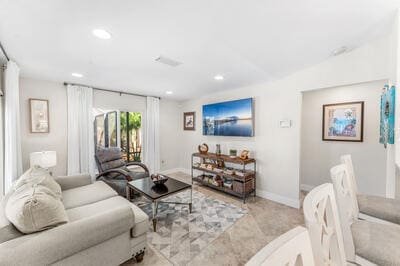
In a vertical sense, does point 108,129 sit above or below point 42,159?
above

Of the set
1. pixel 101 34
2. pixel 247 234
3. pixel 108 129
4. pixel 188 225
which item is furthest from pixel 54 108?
pixel 247 234

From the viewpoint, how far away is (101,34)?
1.58m

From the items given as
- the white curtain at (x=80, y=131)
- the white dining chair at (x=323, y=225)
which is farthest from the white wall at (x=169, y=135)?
the white dining chair at (x=323, y=225)

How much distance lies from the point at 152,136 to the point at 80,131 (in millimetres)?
1587

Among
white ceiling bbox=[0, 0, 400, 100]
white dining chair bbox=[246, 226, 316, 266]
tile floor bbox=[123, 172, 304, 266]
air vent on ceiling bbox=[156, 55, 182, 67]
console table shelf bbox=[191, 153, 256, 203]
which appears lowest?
tile floor bbox=[123, 172, 304, 266]

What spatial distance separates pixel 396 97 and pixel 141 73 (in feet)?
9.76

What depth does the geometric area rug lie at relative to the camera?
1.87m

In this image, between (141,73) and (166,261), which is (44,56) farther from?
(166,261)

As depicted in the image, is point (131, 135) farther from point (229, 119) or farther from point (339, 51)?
point (339, 51)

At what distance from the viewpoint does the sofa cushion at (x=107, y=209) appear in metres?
1.66

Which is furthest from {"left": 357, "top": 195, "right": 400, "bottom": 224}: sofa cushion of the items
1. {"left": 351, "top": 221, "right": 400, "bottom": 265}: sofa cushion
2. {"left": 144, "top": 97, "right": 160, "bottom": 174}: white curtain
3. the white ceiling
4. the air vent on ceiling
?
{"left": 144, "top": 97, "right": 160, "bottom": 174}: white curtain

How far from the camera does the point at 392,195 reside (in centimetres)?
169

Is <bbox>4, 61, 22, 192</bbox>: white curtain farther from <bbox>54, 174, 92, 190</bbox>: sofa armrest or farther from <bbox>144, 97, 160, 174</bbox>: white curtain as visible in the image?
<bbox>144, 97, 160, 174</bbox>: white curtain

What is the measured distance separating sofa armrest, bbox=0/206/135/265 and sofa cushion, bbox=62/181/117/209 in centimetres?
90
